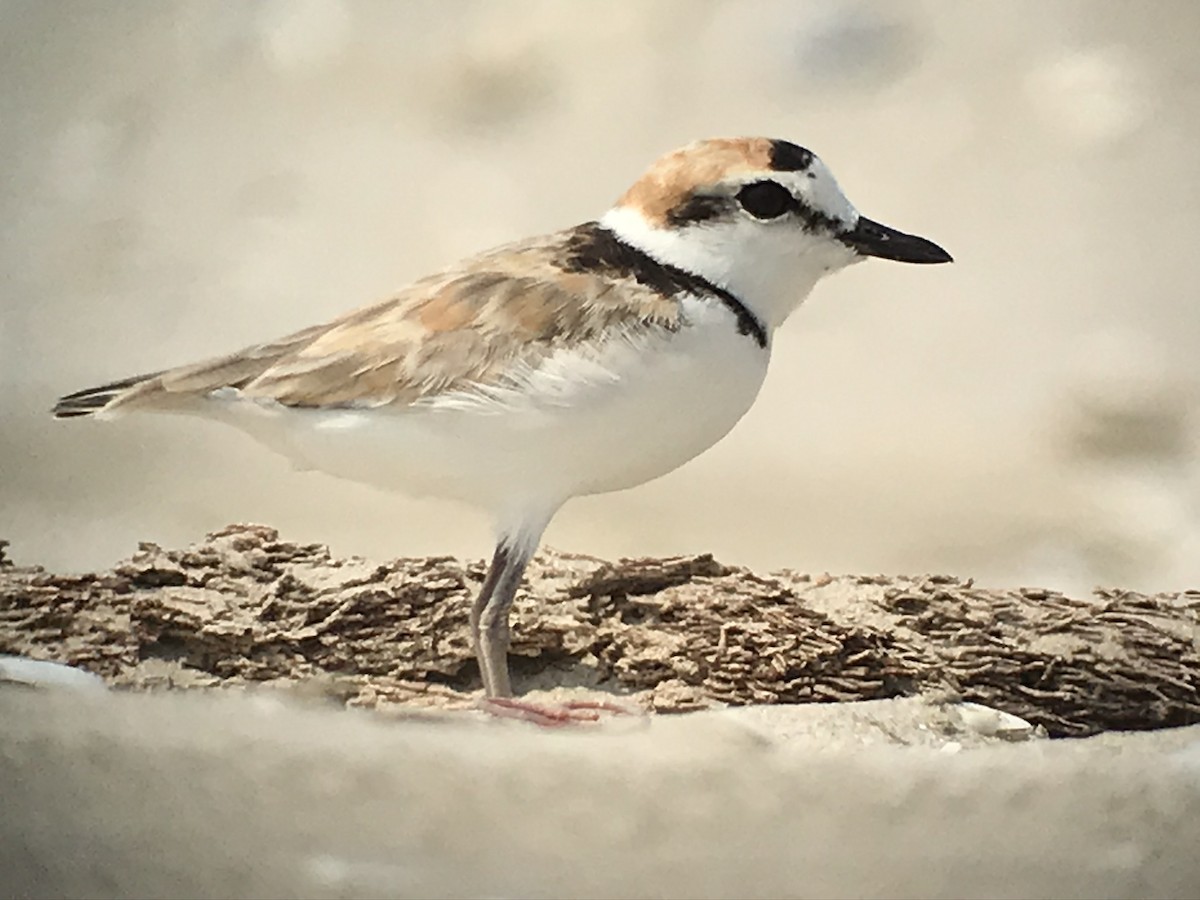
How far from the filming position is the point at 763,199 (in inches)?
45.5

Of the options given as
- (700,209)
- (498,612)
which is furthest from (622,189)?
(498,612)

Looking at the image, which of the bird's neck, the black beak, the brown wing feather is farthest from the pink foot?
the black beak

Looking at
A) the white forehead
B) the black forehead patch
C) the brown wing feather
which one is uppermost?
the black forehead patch

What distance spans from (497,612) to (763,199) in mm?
521

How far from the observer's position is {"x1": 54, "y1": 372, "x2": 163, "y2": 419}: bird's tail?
1213mm

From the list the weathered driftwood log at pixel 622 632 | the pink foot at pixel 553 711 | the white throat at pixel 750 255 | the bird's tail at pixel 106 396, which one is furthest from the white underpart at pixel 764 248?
the bird's tail at pixel 106 396

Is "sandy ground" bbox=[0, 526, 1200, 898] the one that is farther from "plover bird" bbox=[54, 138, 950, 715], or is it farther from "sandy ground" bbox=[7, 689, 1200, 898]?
"plover bird" bbox=[54, 138, 950, 715]

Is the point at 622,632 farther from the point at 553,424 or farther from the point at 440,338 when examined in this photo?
the point at 440,338

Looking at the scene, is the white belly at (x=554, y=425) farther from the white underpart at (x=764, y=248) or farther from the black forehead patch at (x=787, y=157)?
the black forehead patch at (x=787, y=157)

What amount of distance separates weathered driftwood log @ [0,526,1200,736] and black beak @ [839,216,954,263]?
36 centimetres

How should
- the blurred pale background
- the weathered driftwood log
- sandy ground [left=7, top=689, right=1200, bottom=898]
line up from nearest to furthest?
sandy ground [left=7, top=689, right=1200, bottom=898]
the weathered driftwood log
the blurred pale background

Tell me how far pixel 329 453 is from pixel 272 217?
0.35 m

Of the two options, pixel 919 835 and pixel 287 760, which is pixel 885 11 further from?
pixel 287 760

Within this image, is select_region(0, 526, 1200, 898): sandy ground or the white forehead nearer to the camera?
select_region(0, 526, 1200, 898): sandy ground
